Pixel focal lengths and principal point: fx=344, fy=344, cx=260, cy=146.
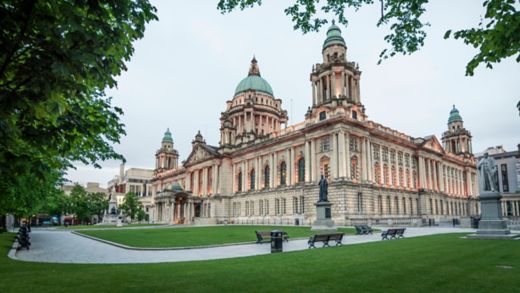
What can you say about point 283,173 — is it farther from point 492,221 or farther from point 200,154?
point 492,221

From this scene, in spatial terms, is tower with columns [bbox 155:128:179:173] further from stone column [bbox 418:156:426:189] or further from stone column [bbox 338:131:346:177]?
stone column [bbox 418:156:426:189]

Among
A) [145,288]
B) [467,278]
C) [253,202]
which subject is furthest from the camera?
[253,202]

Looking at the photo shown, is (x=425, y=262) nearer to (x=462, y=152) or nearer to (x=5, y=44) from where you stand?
(x=5, y=44)

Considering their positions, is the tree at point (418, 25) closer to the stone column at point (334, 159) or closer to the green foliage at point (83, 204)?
the stone column at point (334, 159)

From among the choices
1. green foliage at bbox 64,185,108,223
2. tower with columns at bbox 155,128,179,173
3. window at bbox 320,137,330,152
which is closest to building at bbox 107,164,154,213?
tower with columns at bbox 155,128,179,173

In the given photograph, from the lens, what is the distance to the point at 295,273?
10.3 m

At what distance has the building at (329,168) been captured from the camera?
49.2 m

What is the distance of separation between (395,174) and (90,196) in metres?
70.5

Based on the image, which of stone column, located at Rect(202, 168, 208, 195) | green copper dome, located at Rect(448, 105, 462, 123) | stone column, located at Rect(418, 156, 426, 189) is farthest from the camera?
green copper dome, located at Rect(448, 105, 462, 123)

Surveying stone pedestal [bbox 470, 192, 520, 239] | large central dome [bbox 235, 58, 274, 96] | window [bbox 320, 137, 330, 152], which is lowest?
stone pedestal [bbox 470, 192, 520, 239]

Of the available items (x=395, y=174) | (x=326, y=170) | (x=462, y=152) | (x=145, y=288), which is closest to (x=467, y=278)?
(x=145, y=288)

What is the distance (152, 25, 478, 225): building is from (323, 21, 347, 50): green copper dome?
16 centimetres

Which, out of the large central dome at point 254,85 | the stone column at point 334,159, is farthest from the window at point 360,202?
the large central dome at point 254,85

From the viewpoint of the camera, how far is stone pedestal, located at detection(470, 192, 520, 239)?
71.5 ft
